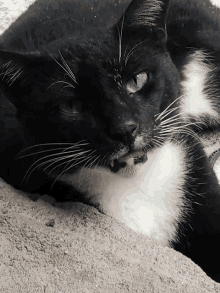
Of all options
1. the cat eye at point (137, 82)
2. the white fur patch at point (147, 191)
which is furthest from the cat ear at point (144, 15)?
the white fur patch at point (147, 191)

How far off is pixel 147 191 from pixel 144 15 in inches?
19.8

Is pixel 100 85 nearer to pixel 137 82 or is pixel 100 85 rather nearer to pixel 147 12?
pixel 137 82

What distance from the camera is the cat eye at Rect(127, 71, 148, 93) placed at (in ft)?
2.15

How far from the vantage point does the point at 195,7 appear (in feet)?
3.09

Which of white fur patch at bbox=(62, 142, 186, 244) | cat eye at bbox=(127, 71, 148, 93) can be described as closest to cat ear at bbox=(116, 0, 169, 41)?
cat eye at bbox=(127, 71, 148, 93)

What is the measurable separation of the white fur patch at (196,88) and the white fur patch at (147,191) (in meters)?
0.16

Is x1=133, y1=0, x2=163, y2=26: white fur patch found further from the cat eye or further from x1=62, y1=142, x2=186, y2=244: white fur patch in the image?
x1=62, y1=142, x2=186, y2=244: white fur patch

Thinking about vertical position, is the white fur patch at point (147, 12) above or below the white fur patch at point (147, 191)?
above

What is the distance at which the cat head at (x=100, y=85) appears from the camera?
2.04 ft

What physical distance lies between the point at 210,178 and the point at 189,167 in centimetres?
7

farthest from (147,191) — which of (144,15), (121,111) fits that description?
(144,15)

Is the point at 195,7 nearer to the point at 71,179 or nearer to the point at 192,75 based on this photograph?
the point at 192,75

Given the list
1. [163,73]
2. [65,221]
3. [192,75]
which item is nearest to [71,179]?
[65,221]

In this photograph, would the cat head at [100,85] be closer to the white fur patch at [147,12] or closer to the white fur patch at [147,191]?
the white fur patch at [147,12]
